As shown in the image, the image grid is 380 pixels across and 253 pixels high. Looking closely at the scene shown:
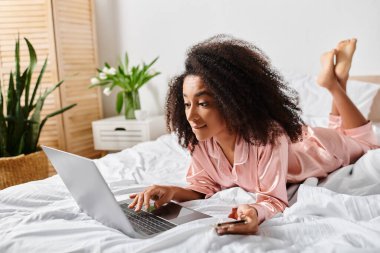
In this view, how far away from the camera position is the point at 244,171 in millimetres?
1172

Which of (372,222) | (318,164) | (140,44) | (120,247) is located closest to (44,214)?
(120,247)

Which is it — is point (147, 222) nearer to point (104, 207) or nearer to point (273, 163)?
point (104, 207)

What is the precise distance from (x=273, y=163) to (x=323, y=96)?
1.44 metres

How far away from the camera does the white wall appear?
2520 millimetres

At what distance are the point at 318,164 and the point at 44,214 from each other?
3.15 ft

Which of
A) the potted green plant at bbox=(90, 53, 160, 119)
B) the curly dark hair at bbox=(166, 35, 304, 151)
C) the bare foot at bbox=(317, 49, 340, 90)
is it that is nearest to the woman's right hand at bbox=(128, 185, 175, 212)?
the curly dark hair at bbox=(166, 35, 304, 151)

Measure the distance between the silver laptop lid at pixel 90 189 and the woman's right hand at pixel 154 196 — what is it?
0.37 ft

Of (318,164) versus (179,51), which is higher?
(179,51)

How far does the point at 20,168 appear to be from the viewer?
7.27 ft

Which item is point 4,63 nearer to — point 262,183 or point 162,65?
point 162,65

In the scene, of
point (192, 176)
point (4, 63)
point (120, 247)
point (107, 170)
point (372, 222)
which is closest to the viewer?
point (120, 247)

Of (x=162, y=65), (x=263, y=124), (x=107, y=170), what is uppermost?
(x=162, y=65)

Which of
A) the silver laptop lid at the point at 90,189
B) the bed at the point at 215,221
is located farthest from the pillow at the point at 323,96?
the silver laptop lid at the point at 90,189

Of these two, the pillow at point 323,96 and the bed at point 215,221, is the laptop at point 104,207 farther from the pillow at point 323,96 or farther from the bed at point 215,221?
the pillow at point 323,96
